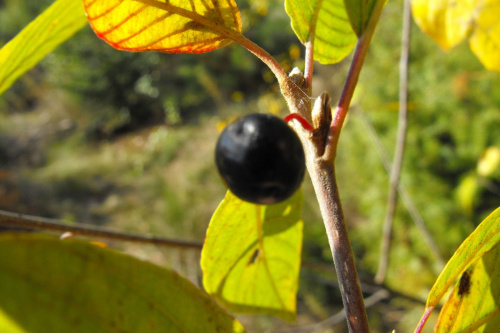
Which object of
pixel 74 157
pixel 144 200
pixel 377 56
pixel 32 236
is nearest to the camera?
pixel 32 236

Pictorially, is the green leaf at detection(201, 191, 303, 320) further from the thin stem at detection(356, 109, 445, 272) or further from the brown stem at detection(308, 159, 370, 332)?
the thin stem at detection(356, 109, 445, 272)

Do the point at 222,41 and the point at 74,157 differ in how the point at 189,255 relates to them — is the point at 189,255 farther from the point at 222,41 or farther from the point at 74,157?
the point at 74,157

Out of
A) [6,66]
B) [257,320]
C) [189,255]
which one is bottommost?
[257,320]

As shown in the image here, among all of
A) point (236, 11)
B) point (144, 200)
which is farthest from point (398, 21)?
point (236, 11)

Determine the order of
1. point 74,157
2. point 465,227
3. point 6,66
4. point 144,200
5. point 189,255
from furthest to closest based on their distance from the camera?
point 74,157, point 144,200, point 189,255, point 465,227, point 6,66

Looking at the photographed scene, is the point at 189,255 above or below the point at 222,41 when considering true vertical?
below

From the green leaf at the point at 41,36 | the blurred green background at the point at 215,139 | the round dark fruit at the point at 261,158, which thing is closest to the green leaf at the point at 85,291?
the round dark fruit at the point at 261,158

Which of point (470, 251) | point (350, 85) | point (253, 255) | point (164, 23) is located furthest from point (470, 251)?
point (164, 23)
